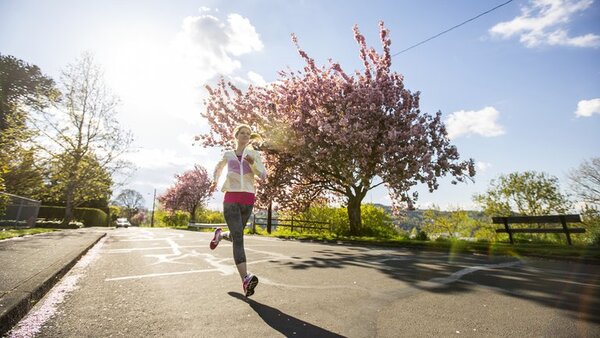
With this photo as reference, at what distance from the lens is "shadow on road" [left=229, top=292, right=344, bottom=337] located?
7.87 ft

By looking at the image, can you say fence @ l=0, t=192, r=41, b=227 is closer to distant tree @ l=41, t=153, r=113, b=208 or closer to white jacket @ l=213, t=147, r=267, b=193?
distant tree @ l=41, t=153, r=113, b=208

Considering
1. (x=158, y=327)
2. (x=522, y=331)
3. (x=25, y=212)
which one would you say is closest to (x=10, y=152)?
(x=25, y=212)

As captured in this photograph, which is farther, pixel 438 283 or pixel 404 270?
pixel 404 270

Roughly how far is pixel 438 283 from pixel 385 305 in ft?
4.70

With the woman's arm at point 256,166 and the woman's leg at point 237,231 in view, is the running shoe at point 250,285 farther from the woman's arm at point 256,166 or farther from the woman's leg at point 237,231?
the woman's arm at point 256,166

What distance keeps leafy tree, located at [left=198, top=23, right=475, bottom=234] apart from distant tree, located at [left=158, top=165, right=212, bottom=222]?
113ft

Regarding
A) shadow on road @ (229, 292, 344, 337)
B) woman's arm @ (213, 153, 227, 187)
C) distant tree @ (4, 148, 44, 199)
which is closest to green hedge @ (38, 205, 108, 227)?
distant tree @ (4, 148, 44, 199)

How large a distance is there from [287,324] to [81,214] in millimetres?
51022

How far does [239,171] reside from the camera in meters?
3.99

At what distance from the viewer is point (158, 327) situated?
2.51 meters

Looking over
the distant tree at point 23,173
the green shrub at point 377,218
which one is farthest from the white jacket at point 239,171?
the green shrub at point 377,218

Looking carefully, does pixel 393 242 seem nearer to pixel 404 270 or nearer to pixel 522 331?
pixel 404 270

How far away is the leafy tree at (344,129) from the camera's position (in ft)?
47.3

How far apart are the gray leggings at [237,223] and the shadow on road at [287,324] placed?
715mm
